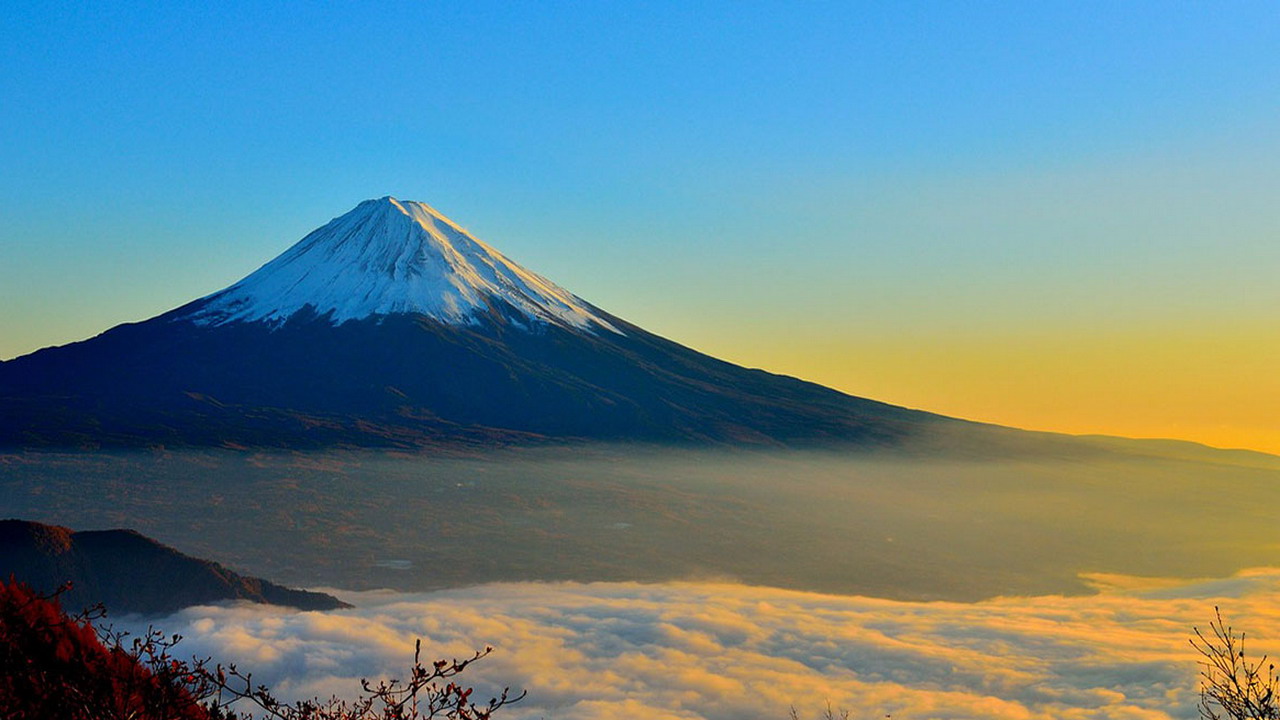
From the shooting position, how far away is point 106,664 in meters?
11.9

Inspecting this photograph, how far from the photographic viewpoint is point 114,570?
139 meters

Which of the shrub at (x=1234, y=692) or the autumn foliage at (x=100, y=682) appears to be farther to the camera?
the shrub at (x=1234, y=692)

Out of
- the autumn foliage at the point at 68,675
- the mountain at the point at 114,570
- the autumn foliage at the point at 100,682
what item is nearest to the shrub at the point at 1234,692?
the autumn foliage at the point at 100,682

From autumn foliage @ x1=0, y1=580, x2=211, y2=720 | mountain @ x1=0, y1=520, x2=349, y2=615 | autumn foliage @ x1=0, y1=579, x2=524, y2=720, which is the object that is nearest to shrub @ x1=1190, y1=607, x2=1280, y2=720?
autumn foliage @ x1=0, y1=579, x2=524, y2=720

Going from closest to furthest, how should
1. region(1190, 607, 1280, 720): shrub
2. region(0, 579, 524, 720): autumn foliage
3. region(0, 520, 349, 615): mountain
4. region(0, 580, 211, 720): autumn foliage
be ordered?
1. region(0, 579, 524, 720): autumn foliage
2. region(0, 580, 211, 720): autumn foliage
3. region(1190, 607, 1280, 720): shrub
4. region(0, 520, 349, 615): mountain

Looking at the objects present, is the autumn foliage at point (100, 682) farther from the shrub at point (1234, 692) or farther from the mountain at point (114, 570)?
the mountain at point (114, 570)

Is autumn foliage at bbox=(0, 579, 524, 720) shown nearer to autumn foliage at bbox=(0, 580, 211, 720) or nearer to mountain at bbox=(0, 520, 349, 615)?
autumn foliage at bbox=(0, 580, 211, 720)

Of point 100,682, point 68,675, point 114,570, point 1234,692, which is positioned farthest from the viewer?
point 114,570

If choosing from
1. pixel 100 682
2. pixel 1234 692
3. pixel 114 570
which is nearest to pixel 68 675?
pixel 100 682

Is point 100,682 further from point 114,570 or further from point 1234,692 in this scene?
point 114,570

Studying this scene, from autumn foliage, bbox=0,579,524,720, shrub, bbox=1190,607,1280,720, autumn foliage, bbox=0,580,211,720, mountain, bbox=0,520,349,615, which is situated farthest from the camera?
mountain, bbox=0,520,349,615

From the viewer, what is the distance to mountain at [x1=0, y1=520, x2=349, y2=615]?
12950 cm

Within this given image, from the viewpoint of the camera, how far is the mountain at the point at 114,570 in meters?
130

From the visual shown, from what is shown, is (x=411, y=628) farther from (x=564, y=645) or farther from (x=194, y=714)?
(x=194, y=714)
